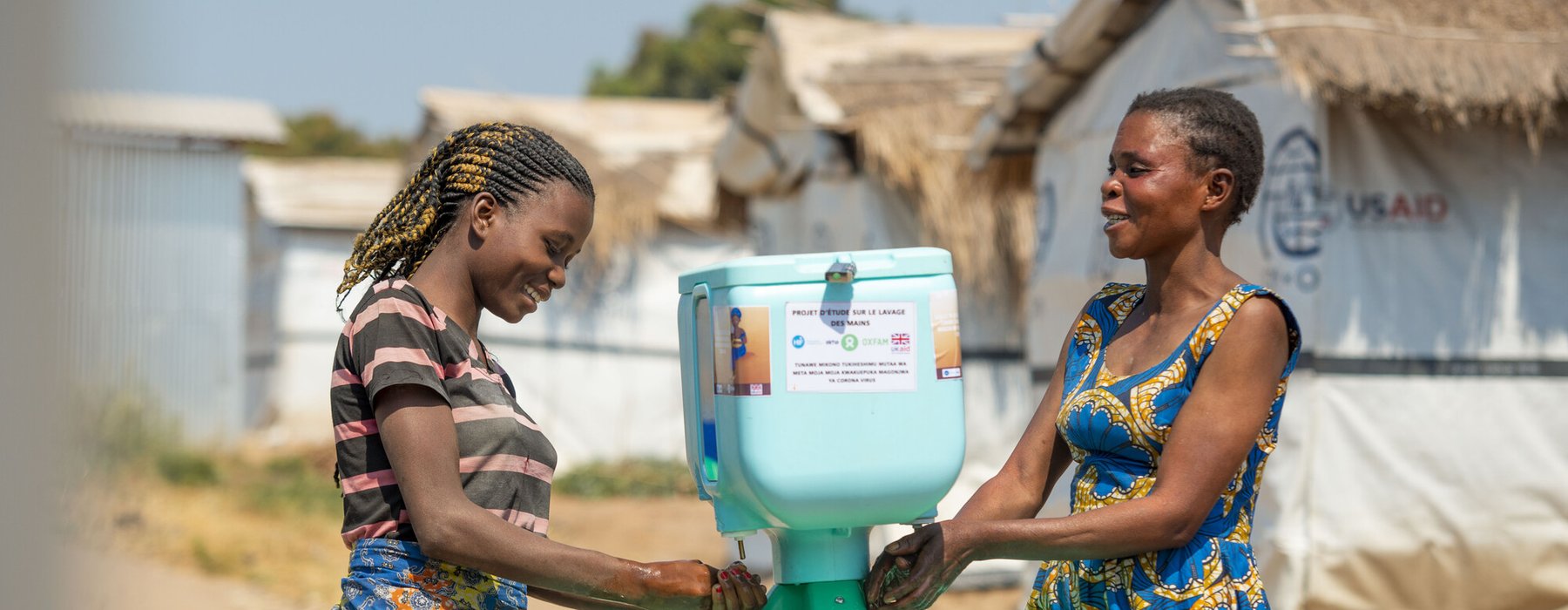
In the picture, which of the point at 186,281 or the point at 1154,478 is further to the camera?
the point at 186,281

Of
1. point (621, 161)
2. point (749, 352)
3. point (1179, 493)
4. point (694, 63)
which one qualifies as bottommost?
point (1179, 493)

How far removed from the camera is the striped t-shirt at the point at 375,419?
6.18 ft

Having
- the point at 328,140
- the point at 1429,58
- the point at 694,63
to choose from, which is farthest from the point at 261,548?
the point at 328,140

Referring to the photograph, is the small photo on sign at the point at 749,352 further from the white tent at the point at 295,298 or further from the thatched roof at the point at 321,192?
the white tent at the point at 295,298

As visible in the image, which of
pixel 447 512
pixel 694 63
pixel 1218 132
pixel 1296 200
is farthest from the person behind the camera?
pixel 694 63

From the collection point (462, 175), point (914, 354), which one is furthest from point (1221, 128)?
point (462, 175)

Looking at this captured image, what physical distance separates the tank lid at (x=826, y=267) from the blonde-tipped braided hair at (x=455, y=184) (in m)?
0.29

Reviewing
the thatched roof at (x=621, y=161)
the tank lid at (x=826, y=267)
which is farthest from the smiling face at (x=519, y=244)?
the thatched roof at (x=621, y=161)

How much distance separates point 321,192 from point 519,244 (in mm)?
16617

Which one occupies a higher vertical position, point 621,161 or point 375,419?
point 621,161

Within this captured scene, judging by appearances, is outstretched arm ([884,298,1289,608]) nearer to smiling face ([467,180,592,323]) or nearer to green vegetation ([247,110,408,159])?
smiling face ([467,180,592,323])

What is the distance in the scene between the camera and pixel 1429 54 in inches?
177

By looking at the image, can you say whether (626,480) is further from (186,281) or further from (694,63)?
(694,63)

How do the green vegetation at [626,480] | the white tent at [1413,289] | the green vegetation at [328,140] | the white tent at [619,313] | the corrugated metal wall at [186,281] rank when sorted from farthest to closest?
the green vegetation at [328,140]
the white tent at [619,313]
the green vegetation at [626,480]
the white tent at [1413,289]
the corrugated metal wall at [186,281]
